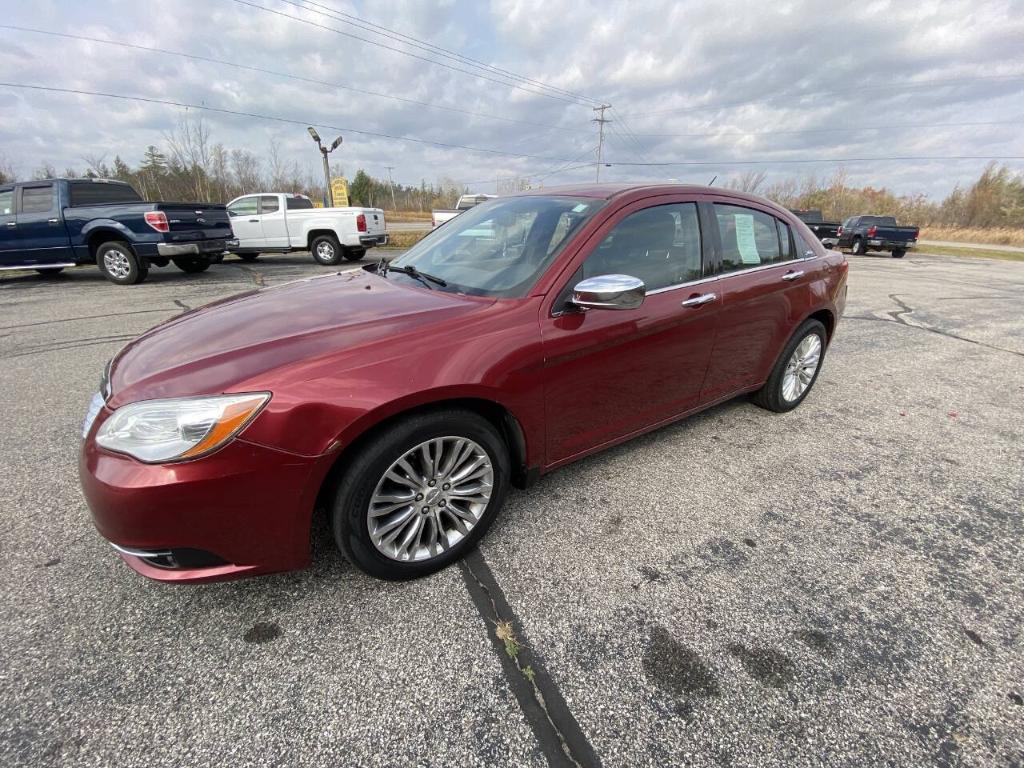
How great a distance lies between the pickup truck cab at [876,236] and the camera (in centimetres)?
2053

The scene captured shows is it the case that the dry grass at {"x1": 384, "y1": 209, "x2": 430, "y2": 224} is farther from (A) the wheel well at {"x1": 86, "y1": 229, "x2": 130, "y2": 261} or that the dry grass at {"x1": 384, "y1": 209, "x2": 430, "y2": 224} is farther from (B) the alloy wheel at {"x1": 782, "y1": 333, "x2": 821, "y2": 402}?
(B) the alloy wheel at {"x1": 782, "y1": 333, "x2": 821, "y2": 402}

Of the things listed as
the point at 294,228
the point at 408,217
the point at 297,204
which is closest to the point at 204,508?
the point at 294,228

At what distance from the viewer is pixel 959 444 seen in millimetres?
3480

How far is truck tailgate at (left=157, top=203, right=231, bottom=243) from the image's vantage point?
8914mm

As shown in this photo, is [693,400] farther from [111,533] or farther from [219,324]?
[111,533]

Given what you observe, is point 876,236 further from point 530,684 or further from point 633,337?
point 530,684

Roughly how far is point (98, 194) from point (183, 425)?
11.1 meters

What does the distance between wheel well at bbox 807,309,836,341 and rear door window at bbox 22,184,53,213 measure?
1228 centimetres

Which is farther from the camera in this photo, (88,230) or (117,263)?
(117,263)

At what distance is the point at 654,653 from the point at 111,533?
1982 mm

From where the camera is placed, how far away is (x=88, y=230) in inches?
355

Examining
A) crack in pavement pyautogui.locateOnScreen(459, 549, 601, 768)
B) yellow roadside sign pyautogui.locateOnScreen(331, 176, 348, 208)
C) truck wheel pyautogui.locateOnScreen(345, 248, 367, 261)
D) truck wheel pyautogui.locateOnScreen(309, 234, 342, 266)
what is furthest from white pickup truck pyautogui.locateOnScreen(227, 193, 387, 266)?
crack in pavement pyautogui.locateOnScreen(459, 549, 601, 768)

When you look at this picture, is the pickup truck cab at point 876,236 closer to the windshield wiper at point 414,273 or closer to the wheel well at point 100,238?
the windshield wiper at point 414,273

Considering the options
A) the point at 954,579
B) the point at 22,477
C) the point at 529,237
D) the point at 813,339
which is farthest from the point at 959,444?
the point at 22,477
